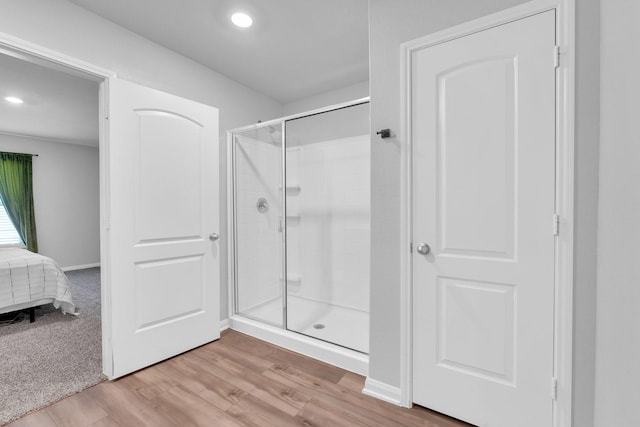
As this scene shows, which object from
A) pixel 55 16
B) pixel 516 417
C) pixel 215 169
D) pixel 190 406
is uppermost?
pixel 55 16

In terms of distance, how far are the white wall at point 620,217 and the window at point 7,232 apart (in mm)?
7267

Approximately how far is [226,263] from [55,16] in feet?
7.11

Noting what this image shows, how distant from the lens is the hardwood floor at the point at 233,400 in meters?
1.56

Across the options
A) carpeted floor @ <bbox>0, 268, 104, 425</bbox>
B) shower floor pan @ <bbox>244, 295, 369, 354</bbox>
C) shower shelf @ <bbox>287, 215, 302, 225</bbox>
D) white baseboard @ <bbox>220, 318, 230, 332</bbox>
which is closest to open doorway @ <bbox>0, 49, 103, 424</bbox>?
carpeted floor @ <bbox>0, 268, 104, 425</bbox>

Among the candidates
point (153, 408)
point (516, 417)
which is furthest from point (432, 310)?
point (153, 408)

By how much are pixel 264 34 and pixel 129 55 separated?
104 cm

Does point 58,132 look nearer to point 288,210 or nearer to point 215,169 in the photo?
point 215,169

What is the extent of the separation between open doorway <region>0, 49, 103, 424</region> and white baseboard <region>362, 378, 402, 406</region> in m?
1.83

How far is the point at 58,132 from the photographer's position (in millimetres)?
4840

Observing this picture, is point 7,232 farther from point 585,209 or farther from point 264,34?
point 585,209

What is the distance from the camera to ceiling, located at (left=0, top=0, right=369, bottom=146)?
1952 millimetres

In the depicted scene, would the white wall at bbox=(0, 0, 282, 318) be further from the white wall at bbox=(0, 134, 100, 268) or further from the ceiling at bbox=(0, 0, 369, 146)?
the white wall at bbox=(0, 134, 100, 268)

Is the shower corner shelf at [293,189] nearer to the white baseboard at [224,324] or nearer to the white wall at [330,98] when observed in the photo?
the white wall at [330,98]

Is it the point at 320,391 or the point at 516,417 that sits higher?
the point at 516,417
